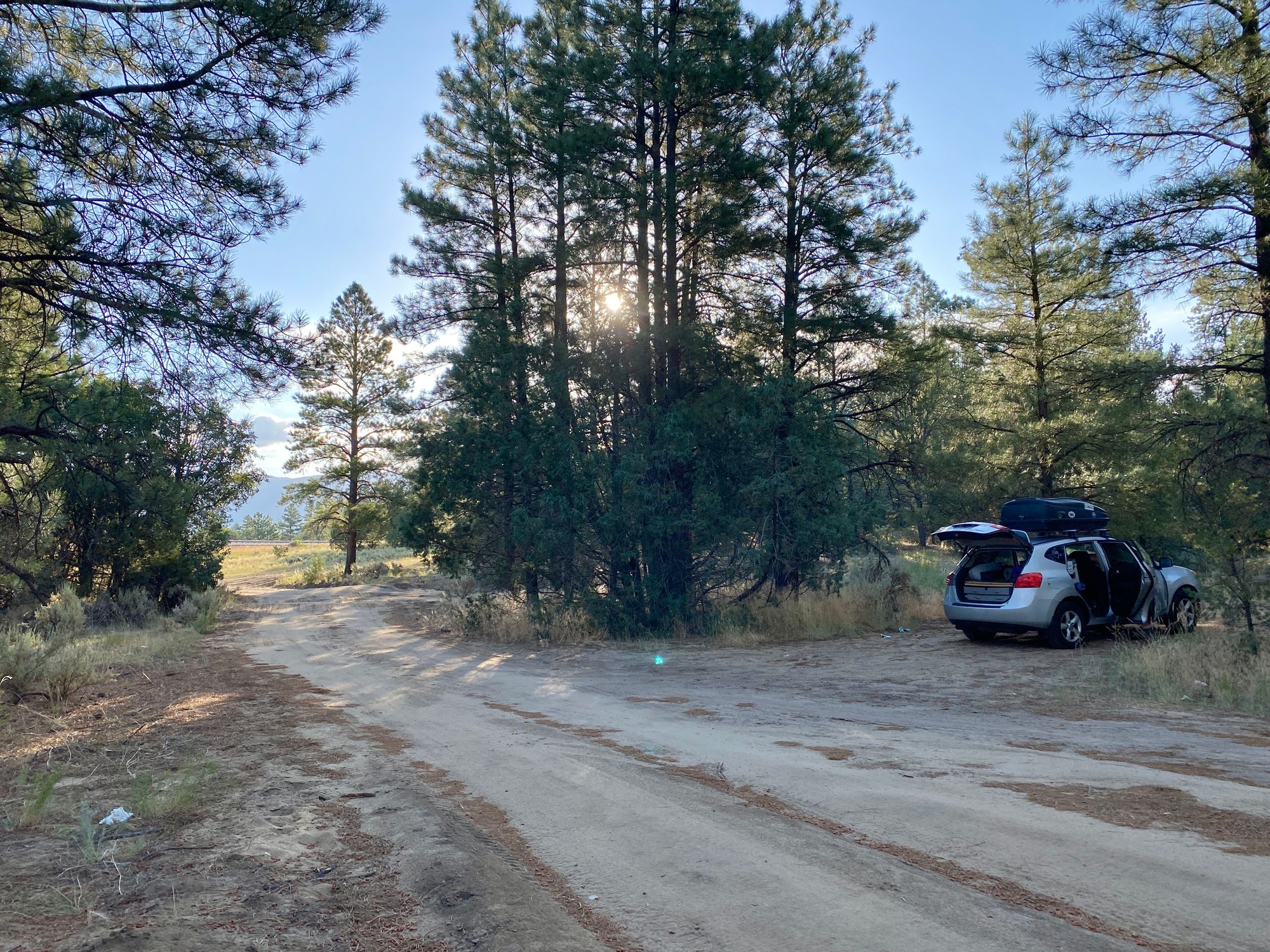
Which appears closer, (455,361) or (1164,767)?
(1164,767)

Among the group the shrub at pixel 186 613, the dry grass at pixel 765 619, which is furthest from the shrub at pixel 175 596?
the dry grass at pixel 765 619

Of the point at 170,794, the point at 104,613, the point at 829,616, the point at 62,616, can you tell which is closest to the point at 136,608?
the point at 104,613

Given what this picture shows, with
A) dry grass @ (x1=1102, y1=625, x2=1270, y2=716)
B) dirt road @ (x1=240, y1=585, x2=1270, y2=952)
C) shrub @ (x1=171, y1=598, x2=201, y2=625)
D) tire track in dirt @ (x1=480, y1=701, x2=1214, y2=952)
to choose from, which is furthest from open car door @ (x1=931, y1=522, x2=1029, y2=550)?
shrub @ (x1=171, y1=598, x2=201, y2=625)

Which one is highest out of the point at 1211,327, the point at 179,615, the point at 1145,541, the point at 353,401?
the point at 353,401

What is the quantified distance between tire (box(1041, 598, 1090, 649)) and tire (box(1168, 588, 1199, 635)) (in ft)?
4.90

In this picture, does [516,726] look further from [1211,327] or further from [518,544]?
[1211,327]

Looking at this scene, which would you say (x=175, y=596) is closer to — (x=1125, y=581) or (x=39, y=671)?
(x=39, y=671)

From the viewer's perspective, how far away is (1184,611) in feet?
41.2

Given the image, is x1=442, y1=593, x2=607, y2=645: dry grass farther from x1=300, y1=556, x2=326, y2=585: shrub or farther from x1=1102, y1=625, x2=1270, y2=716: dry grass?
x1=300, y1=556, x2=326, y2=585: shrub

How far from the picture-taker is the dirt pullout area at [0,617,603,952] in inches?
130

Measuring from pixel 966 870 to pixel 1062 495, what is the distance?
17.3 m

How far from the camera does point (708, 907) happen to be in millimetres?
3508

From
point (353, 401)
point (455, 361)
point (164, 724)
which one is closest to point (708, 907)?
point (164, 724)

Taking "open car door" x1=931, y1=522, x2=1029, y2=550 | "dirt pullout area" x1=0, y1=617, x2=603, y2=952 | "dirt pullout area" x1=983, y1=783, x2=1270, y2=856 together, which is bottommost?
"dirt pullout area" x1=0, y1=617, x2=603, y2=952
